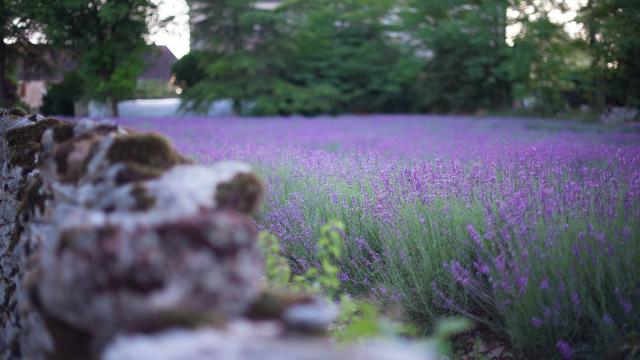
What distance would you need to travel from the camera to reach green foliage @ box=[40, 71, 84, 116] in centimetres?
2234

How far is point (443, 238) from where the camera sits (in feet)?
11.2

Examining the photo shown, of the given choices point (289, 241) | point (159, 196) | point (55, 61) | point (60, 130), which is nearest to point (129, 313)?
point (159, 196)

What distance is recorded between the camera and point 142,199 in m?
1.58

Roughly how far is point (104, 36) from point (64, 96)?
785 centimetres

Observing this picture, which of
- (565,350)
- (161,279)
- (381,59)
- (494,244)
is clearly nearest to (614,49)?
(381,59)

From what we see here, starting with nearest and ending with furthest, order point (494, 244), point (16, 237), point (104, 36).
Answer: point (16, 237), point (494, 244), point (104, 36)

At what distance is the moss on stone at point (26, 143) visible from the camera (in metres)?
3.46

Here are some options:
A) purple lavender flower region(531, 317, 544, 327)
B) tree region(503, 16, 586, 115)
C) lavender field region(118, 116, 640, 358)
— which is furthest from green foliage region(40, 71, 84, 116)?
purple lavender flower region(531, 317, 544, 327)

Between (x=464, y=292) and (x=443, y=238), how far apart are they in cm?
37

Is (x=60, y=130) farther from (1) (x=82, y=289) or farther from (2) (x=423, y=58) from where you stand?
(2) (x=423, y=58)

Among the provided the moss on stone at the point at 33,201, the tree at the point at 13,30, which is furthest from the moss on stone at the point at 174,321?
the tree at the point at 13,30

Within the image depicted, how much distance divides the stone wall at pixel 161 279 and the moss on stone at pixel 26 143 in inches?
75.7

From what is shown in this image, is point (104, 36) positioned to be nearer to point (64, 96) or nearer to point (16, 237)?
point (64, 96)

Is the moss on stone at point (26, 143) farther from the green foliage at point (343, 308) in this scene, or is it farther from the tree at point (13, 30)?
the tree at point (13, 30)
